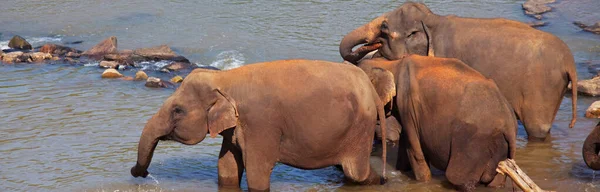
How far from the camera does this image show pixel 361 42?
1143cm

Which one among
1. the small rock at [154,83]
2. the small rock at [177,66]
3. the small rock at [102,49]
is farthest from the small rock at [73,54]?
the small rock at [154,83]

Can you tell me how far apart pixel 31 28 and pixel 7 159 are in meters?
11.1

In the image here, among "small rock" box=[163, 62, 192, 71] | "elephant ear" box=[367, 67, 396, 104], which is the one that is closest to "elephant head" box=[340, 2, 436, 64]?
"elephant ear" box=[367, 67, 396, 104]

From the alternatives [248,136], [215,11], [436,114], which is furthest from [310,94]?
[215,11]

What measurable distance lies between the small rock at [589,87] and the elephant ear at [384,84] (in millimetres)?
5196

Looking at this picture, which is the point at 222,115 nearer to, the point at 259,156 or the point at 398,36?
the point at 259,156

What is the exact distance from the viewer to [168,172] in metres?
10.5

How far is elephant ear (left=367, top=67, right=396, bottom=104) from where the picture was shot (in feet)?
31.1

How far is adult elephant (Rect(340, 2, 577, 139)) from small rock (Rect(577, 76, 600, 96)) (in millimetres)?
2778

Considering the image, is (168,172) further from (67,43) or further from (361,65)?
(67,43)

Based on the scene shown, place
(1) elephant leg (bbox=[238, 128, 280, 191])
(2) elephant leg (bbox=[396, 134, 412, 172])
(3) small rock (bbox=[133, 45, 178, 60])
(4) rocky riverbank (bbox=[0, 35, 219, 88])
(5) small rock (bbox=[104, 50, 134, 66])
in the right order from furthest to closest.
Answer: (3) small rock (bbox=[133, 45, 178, 60])
(5) small rock (bbox=[104, 50, 134, 66])
(4) rocky riverbank (bbox=[0, 35, 219, 88])
(2) elephant leg (bbox=[396, 134, 412, 172])
(1) elephant leg (bbox=[238, 128, 280, 191])

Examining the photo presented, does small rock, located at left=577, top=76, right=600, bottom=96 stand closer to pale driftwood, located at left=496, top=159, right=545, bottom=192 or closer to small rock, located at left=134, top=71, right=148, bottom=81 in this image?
pale driftwood, located at left=496, top=159, right=545, bottom=192

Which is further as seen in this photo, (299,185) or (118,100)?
(118,100)

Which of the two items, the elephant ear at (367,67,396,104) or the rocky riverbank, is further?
the rocky riverbank
